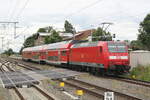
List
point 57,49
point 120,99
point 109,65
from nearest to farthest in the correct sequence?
point 120,99 < point 109,65 < point 57,49

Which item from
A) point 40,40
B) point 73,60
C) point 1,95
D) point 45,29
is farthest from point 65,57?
point 45,29

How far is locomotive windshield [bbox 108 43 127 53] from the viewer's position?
74.7 feet

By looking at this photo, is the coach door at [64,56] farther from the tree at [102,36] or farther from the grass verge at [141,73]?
the tree at [102,36]

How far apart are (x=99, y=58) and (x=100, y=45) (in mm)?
1029

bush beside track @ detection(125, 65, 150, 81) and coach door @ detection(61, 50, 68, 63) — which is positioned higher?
coach door @ detection(61, 50, 68, 63)

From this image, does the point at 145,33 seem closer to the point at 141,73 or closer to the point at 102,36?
the point at 102,36

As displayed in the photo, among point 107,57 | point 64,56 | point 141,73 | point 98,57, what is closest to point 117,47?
point 107,57

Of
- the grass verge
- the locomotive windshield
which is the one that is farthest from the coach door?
the grass verge

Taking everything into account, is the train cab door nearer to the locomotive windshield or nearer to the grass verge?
the locomotive windshield

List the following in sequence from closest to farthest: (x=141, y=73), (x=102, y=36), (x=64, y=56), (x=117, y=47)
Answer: (x=141, y=73) → (x=117, y=47) → (x=64, y=56) → (x=102, y=36)

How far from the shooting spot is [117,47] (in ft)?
75.9

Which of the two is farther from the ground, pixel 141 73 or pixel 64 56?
pixel 64 56

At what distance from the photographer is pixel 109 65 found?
22016mm

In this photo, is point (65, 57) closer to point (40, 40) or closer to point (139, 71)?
point (139, 71)
